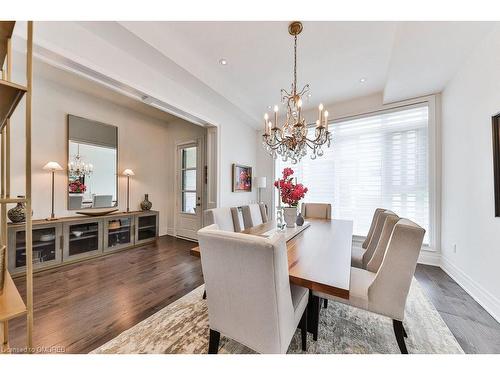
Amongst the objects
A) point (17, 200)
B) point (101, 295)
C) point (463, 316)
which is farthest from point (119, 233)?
point (463, 316)

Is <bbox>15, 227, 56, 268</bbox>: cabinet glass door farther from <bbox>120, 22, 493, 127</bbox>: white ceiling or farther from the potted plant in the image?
the potted plant

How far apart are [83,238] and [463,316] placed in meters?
4.95

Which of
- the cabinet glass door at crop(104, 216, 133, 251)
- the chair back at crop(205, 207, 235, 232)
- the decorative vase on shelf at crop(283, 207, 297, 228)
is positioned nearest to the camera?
the chair back at crop(205, 207, 235, 232)

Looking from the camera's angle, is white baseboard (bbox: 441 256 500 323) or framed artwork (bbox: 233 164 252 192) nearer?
white baseboard (bbox: 441 256 500 323)

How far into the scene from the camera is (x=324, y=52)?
2.44m

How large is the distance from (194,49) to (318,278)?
2.79m

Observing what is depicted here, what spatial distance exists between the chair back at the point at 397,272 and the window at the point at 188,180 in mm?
3962

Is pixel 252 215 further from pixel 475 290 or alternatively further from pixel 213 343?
pixel 475 290

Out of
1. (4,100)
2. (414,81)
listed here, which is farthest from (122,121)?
(414,81)

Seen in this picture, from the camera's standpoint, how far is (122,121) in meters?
4.09

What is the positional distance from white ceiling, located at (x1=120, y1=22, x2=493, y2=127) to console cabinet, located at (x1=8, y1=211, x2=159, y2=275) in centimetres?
290

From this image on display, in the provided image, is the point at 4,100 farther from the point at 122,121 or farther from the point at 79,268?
the point at 122,121

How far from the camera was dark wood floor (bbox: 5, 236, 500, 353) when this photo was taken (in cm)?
156

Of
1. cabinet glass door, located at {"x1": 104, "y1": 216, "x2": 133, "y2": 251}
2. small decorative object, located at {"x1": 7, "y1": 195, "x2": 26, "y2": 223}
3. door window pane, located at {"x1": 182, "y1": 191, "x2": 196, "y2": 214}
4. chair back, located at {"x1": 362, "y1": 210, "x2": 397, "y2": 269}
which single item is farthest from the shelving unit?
door window pane, located at {"x1": 182, "y1": 191, "x2": 196, "y2": 214}
